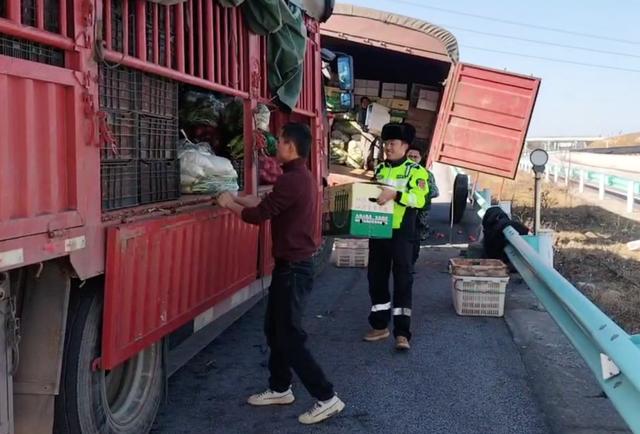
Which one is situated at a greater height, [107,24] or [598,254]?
Answer: [107,24]

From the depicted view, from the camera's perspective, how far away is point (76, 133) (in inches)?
121

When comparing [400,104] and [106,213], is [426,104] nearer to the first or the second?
[400,104]

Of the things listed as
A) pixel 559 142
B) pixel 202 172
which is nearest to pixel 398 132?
pixel 202 172

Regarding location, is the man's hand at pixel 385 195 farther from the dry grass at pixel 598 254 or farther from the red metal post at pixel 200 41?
the dry grass at pixel 598 254

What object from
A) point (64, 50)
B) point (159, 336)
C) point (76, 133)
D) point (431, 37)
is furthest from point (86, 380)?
point (431, 37)

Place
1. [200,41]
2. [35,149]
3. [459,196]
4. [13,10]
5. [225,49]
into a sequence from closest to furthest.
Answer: [13,10]
[35,149]
[200,41]
[225,49]
[459,196]

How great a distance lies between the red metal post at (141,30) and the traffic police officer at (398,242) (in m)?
2.60

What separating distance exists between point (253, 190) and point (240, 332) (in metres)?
1.51

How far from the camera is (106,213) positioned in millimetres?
3510

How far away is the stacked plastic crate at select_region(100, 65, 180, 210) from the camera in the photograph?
3.65m

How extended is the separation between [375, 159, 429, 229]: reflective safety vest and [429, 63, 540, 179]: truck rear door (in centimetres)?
461

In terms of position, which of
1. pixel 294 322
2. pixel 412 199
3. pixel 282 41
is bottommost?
pixel 294 322

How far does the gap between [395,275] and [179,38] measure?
9.49 feet

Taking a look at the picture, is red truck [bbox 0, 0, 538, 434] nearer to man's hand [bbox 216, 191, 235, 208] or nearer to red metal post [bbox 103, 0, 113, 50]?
red metal post [bbox 103, 0, 113, 50]
